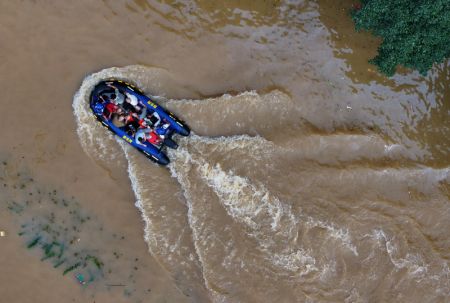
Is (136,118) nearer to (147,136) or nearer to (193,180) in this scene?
(147,136)

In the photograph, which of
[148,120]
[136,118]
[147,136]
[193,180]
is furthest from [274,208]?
[136,118]

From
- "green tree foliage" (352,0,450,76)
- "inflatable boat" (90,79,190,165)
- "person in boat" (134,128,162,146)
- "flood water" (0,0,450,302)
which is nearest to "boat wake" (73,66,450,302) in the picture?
"flood water" (0,0,450,302)

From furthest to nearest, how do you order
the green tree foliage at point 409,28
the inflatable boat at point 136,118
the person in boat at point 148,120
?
1. the person in boat at point 148,120
2. the inflatable boat at point 136,118
3. the green tree foliage at point 409,28

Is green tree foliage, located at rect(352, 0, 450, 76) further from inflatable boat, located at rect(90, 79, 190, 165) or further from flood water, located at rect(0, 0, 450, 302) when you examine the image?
inflatable boat, located at rect(90, 79, 190, 165)

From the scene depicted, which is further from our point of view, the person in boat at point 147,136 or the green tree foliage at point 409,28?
the person in boat at point 147,136

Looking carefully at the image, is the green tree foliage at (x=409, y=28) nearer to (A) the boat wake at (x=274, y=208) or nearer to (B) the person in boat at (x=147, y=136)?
(A) the boat wake at (x=274, y=208)

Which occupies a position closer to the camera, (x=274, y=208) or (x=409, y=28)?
(x=409, y=28)

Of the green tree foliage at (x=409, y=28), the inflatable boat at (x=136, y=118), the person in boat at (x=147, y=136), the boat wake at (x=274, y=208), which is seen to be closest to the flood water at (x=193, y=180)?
the boat wake at (x=274, y=208)
